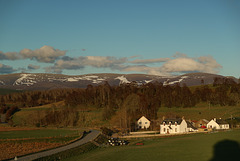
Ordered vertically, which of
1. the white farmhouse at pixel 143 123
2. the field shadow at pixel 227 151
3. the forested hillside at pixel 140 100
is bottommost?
the white farmhouse at pixel 143 123

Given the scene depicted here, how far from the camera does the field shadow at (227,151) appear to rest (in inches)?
1501

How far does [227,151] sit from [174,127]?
4567 cm

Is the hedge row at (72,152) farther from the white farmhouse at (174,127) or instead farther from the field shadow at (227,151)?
the white farmhouse at (174,127)

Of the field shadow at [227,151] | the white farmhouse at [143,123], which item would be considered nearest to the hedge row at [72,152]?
the field shadow at [227,151]

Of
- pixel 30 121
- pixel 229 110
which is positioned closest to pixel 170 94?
pixel 229 110

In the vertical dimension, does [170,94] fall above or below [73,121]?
above

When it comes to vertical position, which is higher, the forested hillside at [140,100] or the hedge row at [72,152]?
the forested hillside at [140,100]

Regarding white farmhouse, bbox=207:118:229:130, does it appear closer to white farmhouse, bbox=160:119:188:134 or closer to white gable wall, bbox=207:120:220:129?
white gable wall, bbox=207:120:220:129

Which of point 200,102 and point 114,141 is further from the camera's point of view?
point 200,102

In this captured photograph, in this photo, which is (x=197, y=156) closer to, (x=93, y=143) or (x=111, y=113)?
(x=93, y=143)

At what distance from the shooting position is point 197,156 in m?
40.8

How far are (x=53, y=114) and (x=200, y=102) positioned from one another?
71691mm

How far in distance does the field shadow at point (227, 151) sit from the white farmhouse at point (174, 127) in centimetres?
3512

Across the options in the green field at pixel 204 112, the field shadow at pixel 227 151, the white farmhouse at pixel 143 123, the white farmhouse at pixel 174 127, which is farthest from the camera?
the green field at pixel 204 112
